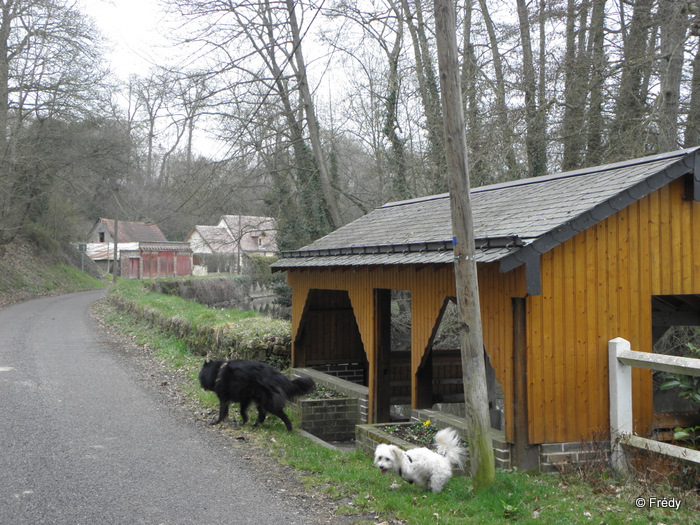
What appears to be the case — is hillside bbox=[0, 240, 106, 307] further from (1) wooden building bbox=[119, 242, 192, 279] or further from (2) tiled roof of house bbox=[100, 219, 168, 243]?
(2) tiled roof of house bbox=[100, 219, 168, 243]

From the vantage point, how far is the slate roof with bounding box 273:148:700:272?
664 centimetres

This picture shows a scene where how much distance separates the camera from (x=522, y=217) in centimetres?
764

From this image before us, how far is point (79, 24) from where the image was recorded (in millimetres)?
27922

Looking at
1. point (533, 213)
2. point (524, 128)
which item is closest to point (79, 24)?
point (524, 128)

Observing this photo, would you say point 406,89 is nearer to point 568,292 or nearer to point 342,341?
point 342,341

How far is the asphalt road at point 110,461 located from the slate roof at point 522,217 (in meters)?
3.10

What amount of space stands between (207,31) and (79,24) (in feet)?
43.2

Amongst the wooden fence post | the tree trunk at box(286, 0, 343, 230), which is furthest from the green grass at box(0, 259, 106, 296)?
the wooden fence post

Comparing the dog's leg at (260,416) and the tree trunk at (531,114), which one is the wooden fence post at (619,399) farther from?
the tree trunk at (531,114)

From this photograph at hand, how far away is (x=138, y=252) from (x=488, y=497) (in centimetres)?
5557

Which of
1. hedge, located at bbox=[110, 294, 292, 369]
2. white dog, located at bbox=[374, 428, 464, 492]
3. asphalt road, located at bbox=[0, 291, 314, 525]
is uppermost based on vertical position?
hedge, located at bbox=[110, 294, 292, 369]

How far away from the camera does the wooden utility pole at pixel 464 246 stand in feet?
18.9

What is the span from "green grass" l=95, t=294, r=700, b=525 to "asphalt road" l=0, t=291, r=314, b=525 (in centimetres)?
61

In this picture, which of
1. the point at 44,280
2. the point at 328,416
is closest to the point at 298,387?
the point at 328,416
